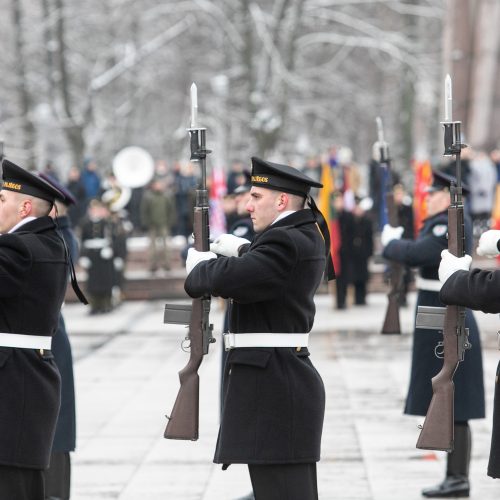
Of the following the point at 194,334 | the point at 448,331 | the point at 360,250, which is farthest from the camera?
the point at 360,250

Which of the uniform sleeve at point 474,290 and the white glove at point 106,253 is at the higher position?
the uniform sleeve at point 474,290

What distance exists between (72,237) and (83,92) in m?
30.2

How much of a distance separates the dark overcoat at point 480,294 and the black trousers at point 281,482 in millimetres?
786

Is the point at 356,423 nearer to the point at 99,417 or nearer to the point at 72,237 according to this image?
the point at 99,417

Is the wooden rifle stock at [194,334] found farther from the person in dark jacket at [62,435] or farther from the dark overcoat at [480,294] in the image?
the person in dark jacket at [62,435]

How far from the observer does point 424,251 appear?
26.0 feet

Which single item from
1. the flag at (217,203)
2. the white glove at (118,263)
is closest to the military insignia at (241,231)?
the white glove at (118,263)

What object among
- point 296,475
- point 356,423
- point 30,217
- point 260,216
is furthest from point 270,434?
point 356,423

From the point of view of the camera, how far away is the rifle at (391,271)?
8.89 meters

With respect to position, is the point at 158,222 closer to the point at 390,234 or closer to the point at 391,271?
the point at 391,271

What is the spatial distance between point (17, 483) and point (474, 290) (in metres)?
2.10

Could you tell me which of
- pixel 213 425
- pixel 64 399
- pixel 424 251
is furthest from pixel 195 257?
pixel 213 425

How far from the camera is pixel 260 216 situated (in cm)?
585

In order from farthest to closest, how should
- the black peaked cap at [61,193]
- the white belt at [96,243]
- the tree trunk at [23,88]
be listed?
the tree trunk at [23,88]
the white belt at [96,243]
the black peaked cap at [61,193]
